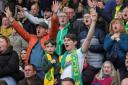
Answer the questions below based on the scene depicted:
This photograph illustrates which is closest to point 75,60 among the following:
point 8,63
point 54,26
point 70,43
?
point 70,43

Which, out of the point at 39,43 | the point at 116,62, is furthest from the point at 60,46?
the point at 116,62

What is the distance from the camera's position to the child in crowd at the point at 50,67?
829 cm

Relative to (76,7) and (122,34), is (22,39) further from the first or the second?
(122,34)

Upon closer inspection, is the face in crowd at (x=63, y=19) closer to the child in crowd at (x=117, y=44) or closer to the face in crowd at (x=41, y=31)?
the face in crowd at (x=41, y=31)

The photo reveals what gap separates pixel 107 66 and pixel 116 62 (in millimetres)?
277

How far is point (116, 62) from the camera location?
27.3 feet

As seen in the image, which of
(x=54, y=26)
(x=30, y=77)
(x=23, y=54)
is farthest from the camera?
(x=23, y=54)

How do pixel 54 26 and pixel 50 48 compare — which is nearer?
pixel 50 48

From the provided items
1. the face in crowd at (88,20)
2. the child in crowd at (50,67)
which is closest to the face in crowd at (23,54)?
the child in crowd at (50,67)

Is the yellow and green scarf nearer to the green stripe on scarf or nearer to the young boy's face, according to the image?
the young boy's face

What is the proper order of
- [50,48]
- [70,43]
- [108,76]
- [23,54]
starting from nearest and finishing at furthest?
[70,43], [108,76], [50,48], [23,54]

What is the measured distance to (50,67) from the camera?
8.28 m

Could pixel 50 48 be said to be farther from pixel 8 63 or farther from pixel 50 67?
pixel 8 63

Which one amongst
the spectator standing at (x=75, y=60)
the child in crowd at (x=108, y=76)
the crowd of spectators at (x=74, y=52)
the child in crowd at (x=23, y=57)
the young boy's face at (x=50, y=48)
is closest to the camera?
the spectator standing at (x=75, y=60)
